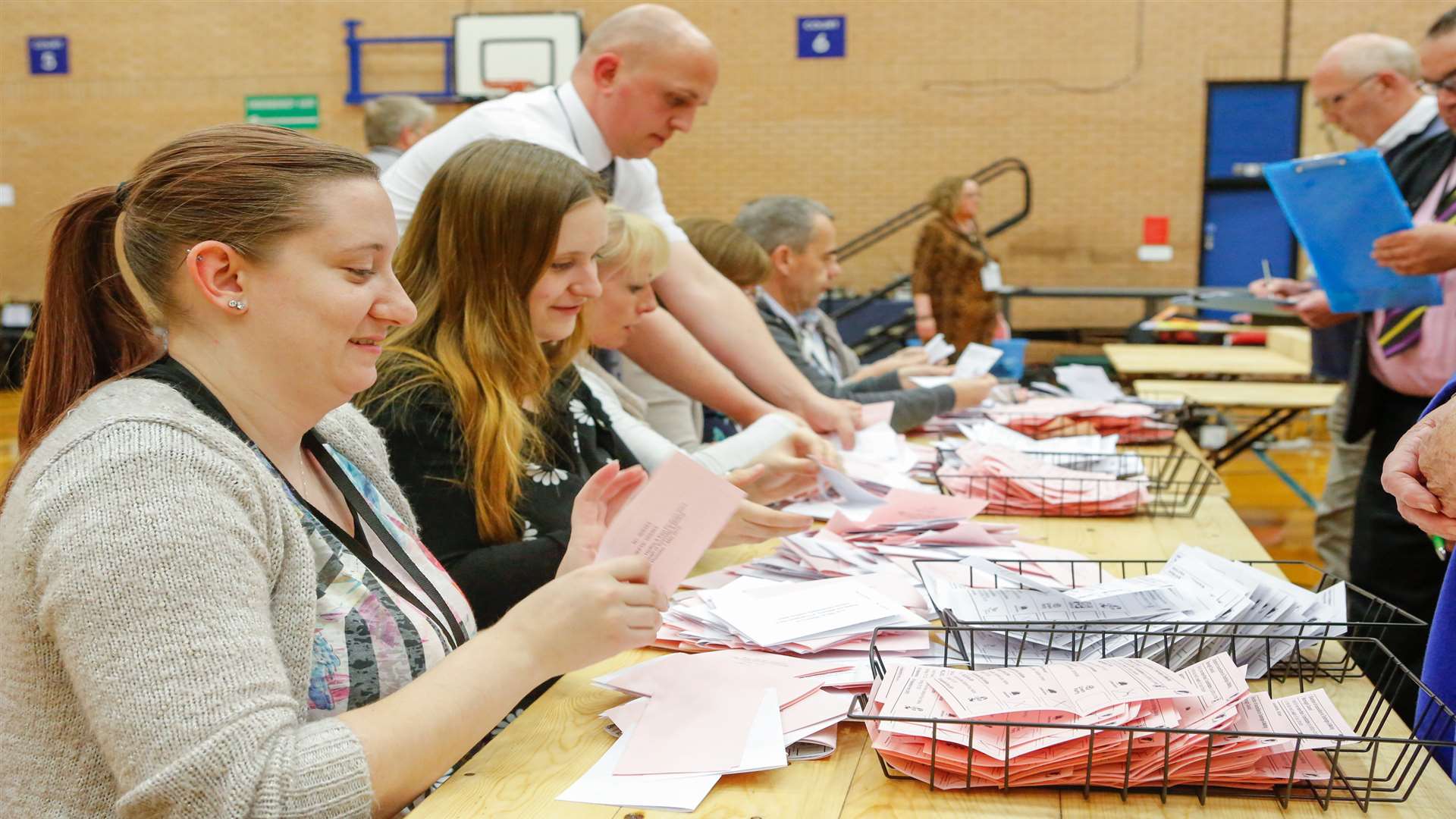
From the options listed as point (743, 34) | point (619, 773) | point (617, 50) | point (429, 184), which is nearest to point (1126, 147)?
point (743, 34)

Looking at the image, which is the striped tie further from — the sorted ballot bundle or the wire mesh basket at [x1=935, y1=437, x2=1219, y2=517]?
the sorted ballot bundle

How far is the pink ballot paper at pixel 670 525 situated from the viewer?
1224mm

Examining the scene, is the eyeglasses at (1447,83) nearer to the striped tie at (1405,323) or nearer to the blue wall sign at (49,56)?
the striped tie at (1405,323)

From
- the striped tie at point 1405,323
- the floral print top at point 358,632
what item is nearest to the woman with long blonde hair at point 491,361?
the floral print top at point 358,632

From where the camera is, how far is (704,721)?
1.17 m

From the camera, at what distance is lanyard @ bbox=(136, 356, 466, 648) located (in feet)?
3.54

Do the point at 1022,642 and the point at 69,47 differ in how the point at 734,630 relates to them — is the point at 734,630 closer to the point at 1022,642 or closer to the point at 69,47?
the point at 1022,642

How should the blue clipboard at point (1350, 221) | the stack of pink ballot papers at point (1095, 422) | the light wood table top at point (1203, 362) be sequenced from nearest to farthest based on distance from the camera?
the blue clipboard at point (1350, 221) → the stack of pink ballot papers at point (1095, 422) → the light wood table top at point (1203, 362)

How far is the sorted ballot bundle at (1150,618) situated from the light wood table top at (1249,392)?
3086mm

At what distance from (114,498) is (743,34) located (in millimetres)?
9995

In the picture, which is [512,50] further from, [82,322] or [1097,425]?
[82,322]

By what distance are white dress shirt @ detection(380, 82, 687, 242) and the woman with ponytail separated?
109 cm

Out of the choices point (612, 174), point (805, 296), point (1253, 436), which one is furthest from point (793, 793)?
point (1253, 436)

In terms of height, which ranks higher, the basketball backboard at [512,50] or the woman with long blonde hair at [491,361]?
the basketball backboard at [512,50]
